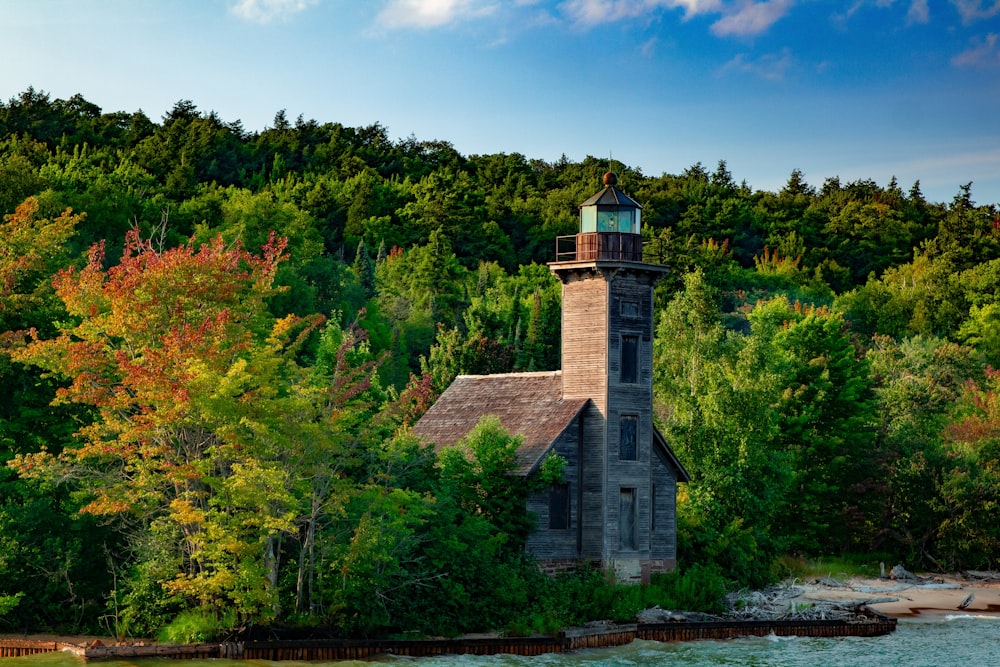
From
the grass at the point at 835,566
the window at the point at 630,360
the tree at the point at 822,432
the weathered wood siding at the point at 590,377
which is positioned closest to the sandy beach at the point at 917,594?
the grass at the point at 835,566

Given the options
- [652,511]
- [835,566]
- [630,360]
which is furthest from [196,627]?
[835,566]

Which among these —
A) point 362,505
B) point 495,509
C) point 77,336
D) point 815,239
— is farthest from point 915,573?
point 815,239

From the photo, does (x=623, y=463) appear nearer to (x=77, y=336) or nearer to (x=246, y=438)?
(x=246, y=438)

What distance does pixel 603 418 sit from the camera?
42.5 metres

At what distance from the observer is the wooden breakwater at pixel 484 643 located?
31562mm

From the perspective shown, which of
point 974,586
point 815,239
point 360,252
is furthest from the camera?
point 815,239

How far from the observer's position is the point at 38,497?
3428 centimetres

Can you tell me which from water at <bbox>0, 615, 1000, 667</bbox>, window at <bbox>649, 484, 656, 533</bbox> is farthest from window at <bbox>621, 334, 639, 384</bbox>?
water at <bbox>0, 615, 1000, 667</bbox>

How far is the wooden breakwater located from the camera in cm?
3156

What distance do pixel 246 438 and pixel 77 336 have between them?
20.8 feet

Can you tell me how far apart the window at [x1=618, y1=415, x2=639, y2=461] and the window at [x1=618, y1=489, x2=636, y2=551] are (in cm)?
106

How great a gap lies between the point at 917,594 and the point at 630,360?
54.6ft

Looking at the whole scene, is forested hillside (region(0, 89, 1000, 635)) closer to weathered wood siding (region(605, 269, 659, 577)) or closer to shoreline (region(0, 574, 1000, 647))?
weathered wood siding (region(605, 269, 659, 577))

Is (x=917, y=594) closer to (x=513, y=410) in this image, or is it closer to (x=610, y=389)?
(x=610, y=389)
